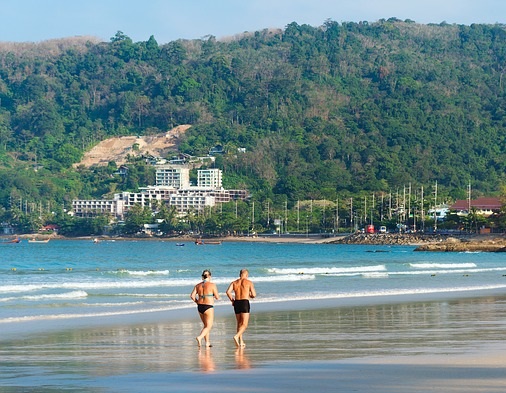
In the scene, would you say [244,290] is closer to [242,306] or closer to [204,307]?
[242,306]

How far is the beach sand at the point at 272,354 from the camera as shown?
46.5 ft

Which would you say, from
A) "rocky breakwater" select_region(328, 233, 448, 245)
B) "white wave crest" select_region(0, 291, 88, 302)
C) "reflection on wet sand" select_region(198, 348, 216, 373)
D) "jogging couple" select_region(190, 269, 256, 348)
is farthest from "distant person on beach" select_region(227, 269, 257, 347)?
"rocky breakwater" select_region(328, 233, 448, 245)

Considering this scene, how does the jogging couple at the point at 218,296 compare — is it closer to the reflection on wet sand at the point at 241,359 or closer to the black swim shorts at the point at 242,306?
the black swim shorts at the point at 242,306

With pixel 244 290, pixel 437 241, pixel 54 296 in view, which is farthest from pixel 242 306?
pixel 437 241

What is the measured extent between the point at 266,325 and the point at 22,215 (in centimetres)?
17828

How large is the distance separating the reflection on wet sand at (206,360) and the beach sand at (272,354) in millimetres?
16

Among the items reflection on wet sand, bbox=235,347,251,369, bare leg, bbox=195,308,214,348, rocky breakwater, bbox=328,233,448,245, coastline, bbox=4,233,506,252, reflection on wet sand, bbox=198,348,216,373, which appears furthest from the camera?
rocky breakwater, bbox=328,233,448,245

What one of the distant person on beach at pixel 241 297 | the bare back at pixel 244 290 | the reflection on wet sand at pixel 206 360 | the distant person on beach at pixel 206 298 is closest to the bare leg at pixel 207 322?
the distant person on beach at pixel 206 298

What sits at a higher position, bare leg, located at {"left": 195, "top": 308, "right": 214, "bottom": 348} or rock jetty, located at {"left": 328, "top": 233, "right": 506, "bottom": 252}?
bare leg, located at {"left": 195, "top": 308, "right": 214, "bottom": 348}

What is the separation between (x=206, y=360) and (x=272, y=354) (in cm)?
126

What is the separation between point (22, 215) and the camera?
644ft

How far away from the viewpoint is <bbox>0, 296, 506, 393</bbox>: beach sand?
14172 mm

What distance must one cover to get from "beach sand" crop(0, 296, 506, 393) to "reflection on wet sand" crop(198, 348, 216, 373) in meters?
0.02

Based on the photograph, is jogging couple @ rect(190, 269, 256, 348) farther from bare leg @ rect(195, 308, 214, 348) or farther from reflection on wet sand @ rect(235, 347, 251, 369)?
reflection on wet sand @ rect(235, 347, 251, 369)
